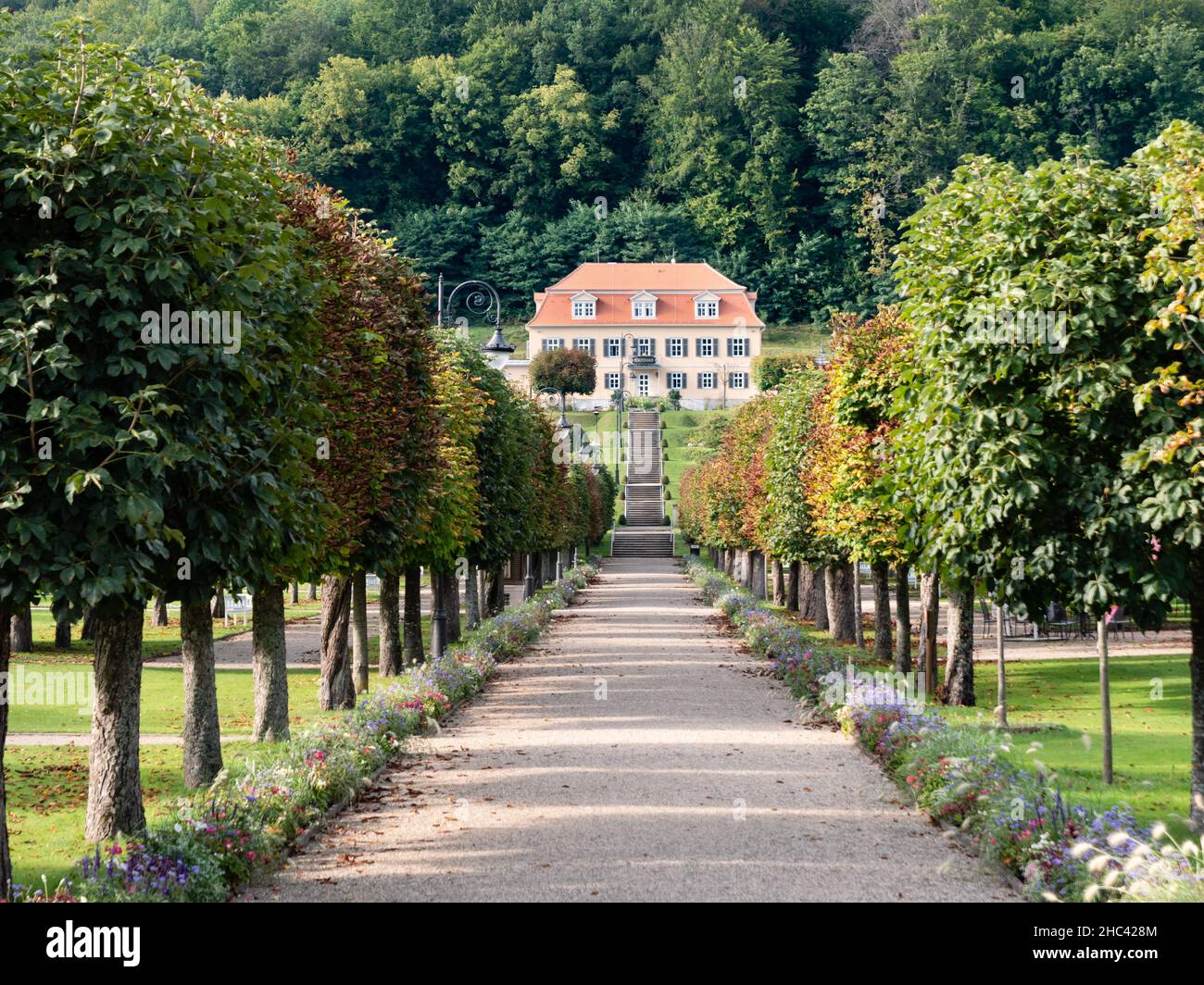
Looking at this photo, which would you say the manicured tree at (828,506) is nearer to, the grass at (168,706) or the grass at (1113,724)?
the grass at (1113,724)

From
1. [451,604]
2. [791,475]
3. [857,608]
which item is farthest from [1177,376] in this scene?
[857,608]

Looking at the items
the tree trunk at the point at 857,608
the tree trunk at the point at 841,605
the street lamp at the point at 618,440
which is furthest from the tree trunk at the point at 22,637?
the street lamp at the point at 618,440

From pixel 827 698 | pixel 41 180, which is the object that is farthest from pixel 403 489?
pixel 41 180

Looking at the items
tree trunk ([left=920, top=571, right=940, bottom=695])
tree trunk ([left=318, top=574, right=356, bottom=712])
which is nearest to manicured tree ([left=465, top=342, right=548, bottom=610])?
tree trunk ([left=318, top=574, right=356, bottom=712])

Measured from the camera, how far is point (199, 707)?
13.4 meters

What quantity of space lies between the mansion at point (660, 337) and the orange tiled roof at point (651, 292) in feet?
0.27

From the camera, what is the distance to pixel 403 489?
19328 millimetres

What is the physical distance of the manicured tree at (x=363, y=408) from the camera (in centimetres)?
1625

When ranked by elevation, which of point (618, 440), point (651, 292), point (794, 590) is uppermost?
point (651, 292)

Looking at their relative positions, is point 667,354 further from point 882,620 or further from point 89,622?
point 89,622

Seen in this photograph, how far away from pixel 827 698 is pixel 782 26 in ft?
529

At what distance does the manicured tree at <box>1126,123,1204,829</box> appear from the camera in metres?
9.72

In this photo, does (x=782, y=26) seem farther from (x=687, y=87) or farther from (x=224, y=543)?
(x=224, y=543)

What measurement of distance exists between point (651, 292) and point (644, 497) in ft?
109
